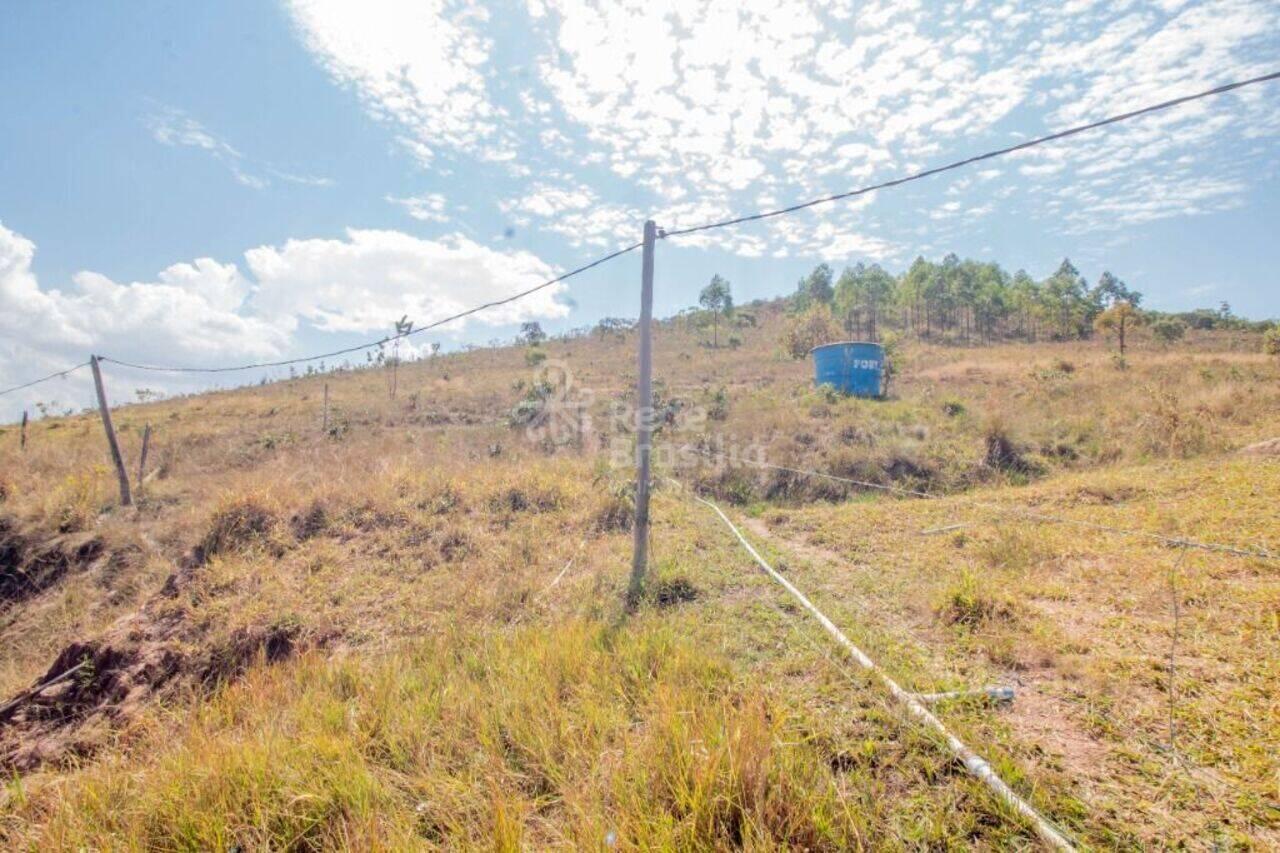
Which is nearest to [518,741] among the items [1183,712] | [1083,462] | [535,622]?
[535,622]

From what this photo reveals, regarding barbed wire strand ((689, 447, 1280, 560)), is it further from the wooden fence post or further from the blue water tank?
the blue water tank

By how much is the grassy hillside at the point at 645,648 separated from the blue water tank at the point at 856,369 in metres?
6.65

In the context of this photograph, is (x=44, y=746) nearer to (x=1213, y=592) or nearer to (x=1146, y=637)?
(x=1146, y=637)

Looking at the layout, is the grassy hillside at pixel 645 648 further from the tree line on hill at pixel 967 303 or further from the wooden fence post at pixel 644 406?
the tree line on hill at pixel 967 303

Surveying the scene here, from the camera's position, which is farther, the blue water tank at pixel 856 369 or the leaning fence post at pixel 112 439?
the blue water tank at pixel 856 369

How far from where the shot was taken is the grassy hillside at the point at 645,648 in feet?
7.38

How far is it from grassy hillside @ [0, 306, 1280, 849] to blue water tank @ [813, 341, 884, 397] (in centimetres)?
665

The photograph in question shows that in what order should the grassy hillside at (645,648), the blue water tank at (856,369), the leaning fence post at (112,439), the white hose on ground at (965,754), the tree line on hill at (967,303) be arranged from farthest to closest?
the tree line on hill at (967,303) < the blue water tank at (856,369) < the leaning fence post at (112,439) < the grassy hillside at (645,648) < the white hose on ground at (965,754)

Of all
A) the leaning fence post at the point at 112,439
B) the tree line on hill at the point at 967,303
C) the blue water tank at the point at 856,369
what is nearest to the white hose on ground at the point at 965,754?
the leaning fence post at the point at 112,439

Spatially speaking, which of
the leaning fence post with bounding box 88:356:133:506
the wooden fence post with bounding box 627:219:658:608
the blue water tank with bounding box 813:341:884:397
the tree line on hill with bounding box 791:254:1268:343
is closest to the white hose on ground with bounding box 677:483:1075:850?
the wooden fence post with bounding box 627:219:658:608

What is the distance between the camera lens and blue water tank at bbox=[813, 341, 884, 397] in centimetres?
1775

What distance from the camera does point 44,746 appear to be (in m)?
4.09

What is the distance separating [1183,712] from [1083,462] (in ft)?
31.5

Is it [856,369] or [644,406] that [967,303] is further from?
[644,406]
